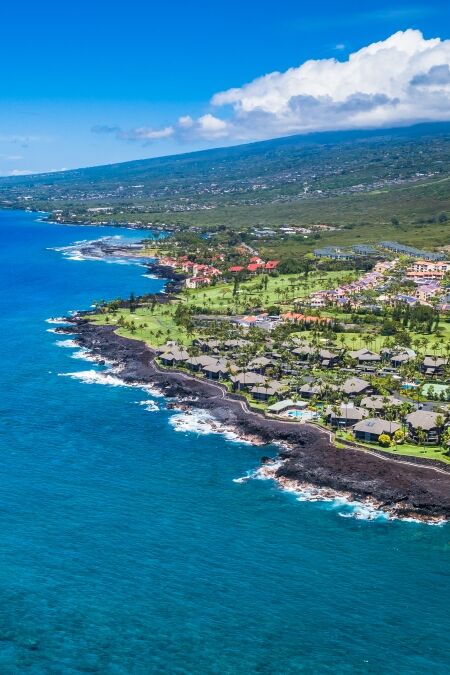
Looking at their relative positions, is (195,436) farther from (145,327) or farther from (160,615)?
(145,327)

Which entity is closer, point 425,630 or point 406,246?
point 425,630

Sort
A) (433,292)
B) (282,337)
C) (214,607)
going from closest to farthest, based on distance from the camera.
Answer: (214,607) → (282,337) → (433,292)

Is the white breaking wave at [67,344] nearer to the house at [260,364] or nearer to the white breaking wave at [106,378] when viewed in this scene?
the white breaking wave at [106,378]

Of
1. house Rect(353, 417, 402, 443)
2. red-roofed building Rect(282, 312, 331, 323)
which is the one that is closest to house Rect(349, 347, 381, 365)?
red-roofed building Rect(282, 312, 331, 323)

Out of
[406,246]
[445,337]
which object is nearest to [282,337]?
[445,337]

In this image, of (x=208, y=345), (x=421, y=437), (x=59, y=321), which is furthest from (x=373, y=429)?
(x=59, y=321)

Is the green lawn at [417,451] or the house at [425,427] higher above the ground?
the house at [425,427]

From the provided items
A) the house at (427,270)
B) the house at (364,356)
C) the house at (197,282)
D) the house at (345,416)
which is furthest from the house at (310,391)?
the house at (427,270)
